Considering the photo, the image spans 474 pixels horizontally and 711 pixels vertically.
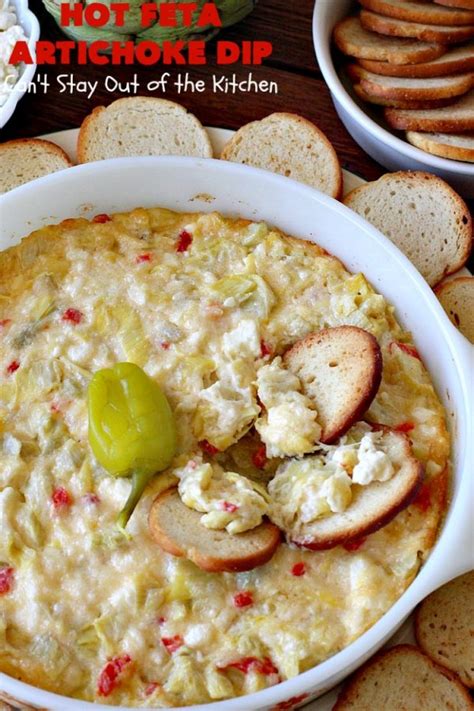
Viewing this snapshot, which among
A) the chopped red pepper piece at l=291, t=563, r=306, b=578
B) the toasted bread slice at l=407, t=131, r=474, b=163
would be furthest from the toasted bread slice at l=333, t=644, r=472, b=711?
the toasted bread slice at l=407, t=131, r=474, b=163

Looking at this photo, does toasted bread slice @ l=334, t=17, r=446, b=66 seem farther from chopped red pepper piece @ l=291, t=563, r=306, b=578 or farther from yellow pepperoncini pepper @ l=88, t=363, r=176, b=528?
chopped red pepper piece @ l=291, t=563, r=306, b=578

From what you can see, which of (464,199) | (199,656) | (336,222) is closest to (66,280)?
(336,222)

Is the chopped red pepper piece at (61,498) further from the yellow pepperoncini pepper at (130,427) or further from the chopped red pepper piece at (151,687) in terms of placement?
the chopped red pepper piece at (151,687)

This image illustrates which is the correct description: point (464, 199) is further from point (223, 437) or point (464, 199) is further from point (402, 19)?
point (223, 437)

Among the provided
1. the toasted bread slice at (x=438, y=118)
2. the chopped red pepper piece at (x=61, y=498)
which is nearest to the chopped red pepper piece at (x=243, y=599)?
the chopped red pepper piece at (x=61, y=498)

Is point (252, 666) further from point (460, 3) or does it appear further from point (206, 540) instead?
point (460, 3)

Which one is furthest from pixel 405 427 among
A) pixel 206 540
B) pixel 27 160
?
pixel 27 160
